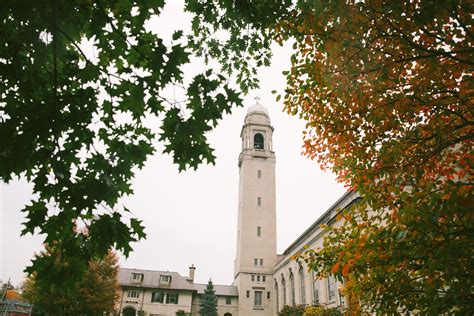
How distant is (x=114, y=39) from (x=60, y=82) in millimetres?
958

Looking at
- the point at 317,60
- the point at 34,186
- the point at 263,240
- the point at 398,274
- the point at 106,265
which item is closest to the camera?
the point at 34,186

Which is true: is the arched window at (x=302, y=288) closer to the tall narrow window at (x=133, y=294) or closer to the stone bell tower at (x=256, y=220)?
the stone bell tower at (x=256, y=220)

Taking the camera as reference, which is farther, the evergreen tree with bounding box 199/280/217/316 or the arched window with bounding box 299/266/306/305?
the evergreen tree with bounding box 199/280/217/316

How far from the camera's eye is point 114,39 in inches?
168

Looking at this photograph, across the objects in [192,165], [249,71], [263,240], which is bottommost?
[192,165]

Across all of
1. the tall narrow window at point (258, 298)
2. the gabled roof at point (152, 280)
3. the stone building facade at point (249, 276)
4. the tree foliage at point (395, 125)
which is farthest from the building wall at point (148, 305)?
the tree foliage at point (395, 125)

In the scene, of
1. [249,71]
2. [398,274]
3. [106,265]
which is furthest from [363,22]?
[106,265]

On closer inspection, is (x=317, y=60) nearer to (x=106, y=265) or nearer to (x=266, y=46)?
(x=266, y=46)

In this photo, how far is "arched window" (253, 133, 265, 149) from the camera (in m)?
52.7

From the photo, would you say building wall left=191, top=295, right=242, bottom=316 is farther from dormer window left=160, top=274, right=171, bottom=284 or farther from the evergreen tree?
dormer window left=160, top=274, right=171, bottom=284

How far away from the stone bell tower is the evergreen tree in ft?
11.7

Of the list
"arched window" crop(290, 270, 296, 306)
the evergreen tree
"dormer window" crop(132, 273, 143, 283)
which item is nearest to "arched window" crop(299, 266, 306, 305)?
"arched window" crop(290, 270, 296, 306)

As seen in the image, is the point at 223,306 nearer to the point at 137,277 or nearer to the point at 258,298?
the point at 258,298

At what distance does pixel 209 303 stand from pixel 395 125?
43.1m
